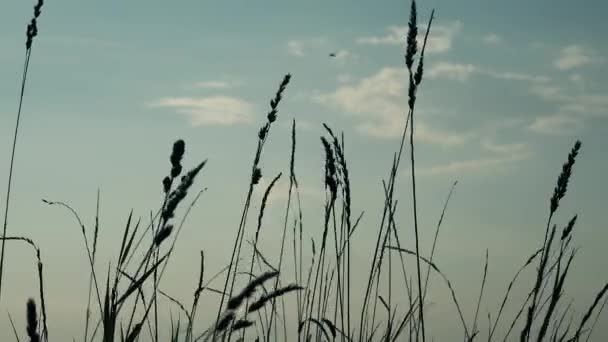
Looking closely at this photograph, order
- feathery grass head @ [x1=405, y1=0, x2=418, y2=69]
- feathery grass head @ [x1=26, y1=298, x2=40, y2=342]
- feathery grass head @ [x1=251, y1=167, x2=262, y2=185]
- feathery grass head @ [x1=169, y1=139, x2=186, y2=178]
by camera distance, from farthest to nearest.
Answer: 1. feathery grass head @ [x1=251, y1=167, x2=262, y2=185]
2. feathery grass head @ [x1=405, y1=0, x2=418, y2=69]
3. feathery grass head @ [x1=169, y1=139, x2=186, y2=178]
4. feathery grass head @ [x1=26, y1=298, x2=40, y2=342]

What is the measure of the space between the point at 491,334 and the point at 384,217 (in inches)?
25.1

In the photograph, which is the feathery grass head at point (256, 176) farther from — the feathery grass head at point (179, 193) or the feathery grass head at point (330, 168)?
the feathery grass head at point (179, 193)

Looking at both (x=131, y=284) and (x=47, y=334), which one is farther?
(x=47, y=334)

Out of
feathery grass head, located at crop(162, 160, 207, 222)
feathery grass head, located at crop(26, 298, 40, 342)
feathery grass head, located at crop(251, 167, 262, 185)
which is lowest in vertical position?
feathery grass head, located at crop(26, 298, 40, 342)

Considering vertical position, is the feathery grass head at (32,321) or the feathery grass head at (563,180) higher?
the feathery grass head at (563,180)

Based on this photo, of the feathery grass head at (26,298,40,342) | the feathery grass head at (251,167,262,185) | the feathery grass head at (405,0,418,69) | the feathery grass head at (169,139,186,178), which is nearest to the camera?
the feathery grass head at (26,298,40,342)

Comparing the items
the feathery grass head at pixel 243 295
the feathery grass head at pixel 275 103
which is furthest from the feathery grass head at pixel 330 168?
the feathery grass head at pixel 243 295

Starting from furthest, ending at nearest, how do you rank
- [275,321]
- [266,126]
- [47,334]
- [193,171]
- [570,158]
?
[275,321] → [266,126] → [570,158] → [47,334] → [193,171]

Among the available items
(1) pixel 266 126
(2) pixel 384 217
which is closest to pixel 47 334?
(1) pixel 266 126

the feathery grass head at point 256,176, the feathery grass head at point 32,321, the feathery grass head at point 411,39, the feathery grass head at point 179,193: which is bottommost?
the feathery grass head at point 32,321

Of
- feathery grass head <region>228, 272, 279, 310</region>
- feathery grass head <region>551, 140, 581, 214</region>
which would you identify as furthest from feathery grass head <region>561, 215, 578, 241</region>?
feathery grass head <region>228, 272, 279, 310</region>

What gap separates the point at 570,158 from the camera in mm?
3285

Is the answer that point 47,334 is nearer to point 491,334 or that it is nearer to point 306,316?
point 306,316

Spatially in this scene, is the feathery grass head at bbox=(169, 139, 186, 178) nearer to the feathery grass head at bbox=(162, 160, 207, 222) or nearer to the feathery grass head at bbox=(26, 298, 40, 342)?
the feathery grass head at bbox=(162, 160, 207, 222)
